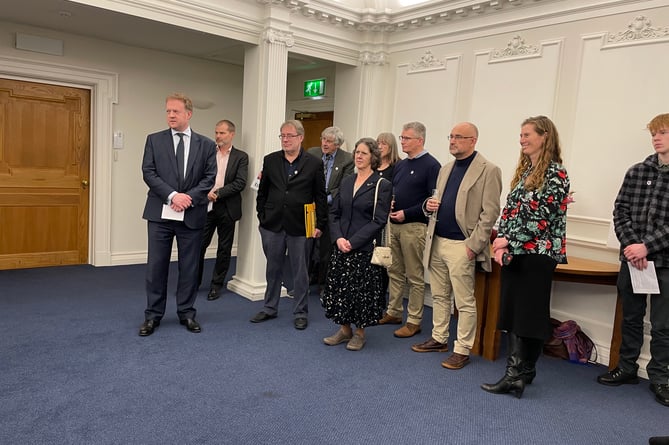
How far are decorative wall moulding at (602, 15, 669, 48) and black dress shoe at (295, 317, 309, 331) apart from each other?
305 cm

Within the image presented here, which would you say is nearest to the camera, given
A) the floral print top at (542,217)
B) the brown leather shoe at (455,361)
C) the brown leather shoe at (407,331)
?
the floral print top at (542,217)

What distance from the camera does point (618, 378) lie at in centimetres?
308

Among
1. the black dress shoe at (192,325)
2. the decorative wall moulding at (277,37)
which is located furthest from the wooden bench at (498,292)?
the decorative wall moulding at (277,37)

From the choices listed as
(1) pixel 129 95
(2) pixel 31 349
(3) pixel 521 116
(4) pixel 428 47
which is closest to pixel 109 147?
(1) pixel 129 95

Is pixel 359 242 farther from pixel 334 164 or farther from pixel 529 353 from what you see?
pixel 334 164

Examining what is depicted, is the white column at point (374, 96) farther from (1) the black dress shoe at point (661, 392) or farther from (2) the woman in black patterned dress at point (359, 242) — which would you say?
(1) the black dress shoe at point (661, 392)

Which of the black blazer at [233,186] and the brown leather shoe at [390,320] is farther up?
the black blazer at [233,186]

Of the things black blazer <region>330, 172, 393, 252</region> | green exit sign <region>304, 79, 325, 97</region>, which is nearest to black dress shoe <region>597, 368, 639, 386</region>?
black blazer <region>330, 172, 393, 252</region>

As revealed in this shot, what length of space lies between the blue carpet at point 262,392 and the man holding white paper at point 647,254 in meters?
0.15

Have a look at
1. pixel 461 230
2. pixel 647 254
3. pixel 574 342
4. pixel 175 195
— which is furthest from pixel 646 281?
pixel 175 195

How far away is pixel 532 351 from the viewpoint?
276 cm

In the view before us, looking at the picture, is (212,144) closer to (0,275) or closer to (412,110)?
(412,110)

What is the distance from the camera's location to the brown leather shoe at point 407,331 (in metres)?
3.70

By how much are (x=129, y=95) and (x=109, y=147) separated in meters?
0.63
